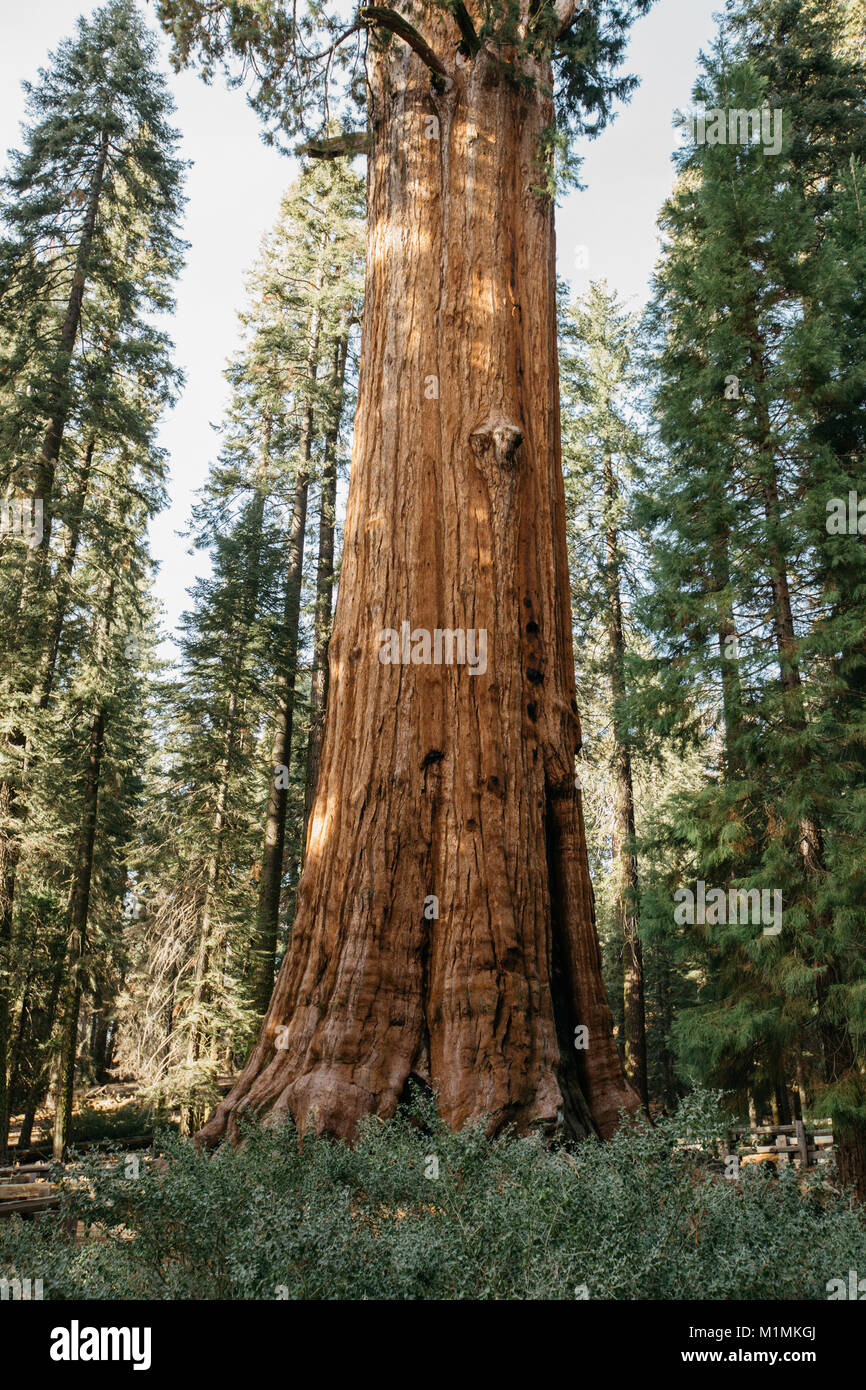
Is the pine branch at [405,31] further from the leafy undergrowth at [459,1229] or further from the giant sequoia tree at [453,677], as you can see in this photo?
the leafy undergrowth at [459,1229]

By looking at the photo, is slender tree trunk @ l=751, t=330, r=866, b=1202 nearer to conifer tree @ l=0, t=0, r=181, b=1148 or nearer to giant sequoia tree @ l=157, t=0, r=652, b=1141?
giant sequoia tree @ l=157, t=0, r=652, b=1141

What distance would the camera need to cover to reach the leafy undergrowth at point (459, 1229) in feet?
9.23

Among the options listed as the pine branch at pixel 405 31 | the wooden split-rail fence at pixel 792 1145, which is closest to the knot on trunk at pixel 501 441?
the pine branch at pixel 405 31

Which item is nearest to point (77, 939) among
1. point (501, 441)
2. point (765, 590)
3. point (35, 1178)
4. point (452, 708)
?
point (35, 1178)

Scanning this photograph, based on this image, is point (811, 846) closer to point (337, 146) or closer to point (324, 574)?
point (337, 146)

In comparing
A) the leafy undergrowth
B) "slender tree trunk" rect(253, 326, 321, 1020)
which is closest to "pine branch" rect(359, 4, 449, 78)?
the leafy undergrowth

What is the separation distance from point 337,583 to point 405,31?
249 inches

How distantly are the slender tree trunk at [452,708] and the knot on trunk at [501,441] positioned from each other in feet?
0.05

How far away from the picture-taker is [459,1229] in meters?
3.10

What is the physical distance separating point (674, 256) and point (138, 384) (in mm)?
10563

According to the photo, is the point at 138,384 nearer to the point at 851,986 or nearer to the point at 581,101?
the point at 581,101

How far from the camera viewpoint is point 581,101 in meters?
9.89

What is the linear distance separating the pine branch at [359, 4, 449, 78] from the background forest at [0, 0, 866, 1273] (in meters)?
2.88
